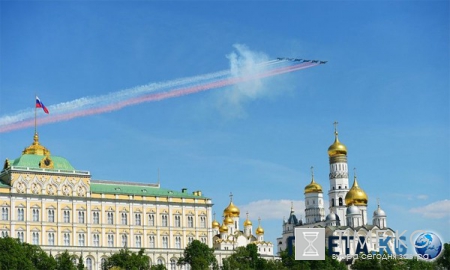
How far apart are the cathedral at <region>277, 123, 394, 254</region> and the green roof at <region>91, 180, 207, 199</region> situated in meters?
33.1

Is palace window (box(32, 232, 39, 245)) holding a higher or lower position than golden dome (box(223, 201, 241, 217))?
lower

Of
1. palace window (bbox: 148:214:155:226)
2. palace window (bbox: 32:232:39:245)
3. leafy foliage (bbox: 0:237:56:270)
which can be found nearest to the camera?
leafy foliage (bbox: 0:237:56:270)

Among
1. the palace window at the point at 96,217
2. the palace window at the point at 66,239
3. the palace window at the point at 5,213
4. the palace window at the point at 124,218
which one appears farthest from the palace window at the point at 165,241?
the palace window at the point at 5,213

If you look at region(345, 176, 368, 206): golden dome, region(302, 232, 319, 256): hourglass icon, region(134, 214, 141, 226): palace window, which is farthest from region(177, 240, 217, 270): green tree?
region(302, 232, 319, 256): hourglass icon

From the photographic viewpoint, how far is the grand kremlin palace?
5069 inches

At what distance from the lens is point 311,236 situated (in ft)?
219

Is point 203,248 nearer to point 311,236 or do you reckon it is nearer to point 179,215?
point 179,215

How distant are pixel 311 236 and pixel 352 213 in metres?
107

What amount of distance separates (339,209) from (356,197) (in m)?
5.91

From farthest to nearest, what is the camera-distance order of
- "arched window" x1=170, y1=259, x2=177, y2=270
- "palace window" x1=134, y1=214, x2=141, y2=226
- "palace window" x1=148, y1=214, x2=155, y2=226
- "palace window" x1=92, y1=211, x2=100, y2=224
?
1. "palace window" x1=148, y1=214, x2=155, y2=226
2. "palace window" x1=134, y1=214, x2=141, y2=226
3. "arched window" x1=170, y1=259, x2=177, y2=270
4. "palace window" x1=92, y1=211, x2=100, y2=224

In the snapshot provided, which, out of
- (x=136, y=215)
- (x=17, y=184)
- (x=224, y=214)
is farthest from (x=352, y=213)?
(x=17, y=184)

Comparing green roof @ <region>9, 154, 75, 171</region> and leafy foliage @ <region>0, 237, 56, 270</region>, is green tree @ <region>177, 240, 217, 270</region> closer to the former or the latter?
green roof @ <region>9, 154, 75, 171</region>

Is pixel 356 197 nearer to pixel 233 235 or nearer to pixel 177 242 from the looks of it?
pixel 233 235

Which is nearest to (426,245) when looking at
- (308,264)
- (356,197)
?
(308,264)
